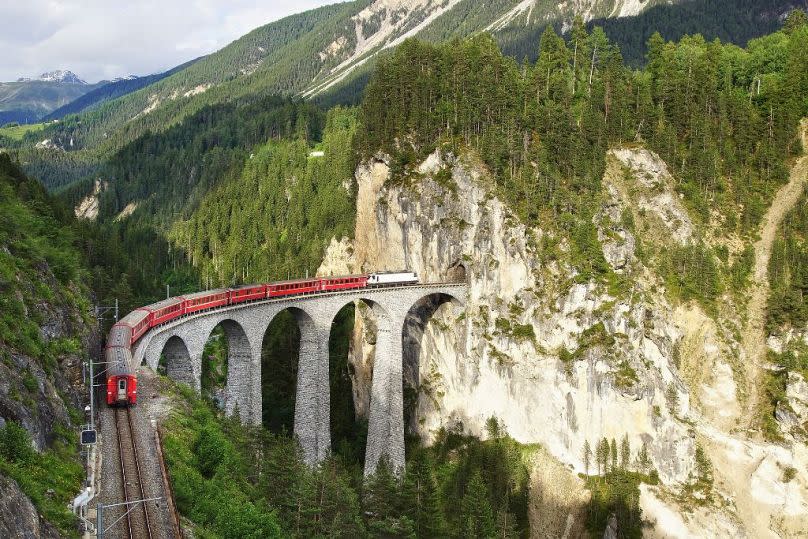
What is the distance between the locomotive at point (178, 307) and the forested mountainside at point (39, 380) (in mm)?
1749

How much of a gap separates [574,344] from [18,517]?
2259 inches

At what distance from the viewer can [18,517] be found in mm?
18891

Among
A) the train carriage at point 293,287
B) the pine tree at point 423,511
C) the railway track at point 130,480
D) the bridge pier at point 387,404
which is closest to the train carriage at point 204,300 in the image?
the train carriage at point 293,287

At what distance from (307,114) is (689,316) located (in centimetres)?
11946

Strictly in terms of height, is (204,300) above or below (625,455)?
above

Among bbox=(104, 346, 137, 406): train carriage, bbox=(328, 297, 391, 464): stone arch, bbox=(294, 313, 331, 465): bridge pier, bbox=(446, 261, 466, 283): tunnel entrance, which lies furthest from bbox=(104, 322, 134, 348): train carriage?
bbox=(446, 261, 466, 283): tunnel entrance

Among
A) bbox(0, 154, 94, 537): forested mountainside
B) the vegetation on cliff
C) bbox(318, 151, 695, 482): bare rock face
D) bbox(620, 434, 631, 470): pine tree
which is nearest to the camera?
bbox(0, 154, 94, 537): forested mountainside

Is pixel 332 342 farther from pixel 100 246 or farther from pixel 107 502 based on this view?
pixel 107 502

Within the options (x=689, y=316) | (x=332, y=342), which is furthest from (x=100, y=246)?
(x=689, y=316)

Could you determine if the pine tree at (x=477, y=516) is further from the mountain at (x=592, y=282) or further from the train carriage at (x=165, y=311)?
the train carriage at (x=165, y=311)

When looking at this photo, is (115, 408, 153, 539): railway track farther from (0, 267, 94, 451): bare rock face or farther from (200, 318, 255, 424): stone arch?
(200, 318, 255, 424): stone arch

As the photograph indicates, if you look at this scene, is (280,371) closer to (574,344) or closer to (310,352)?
(310,352)

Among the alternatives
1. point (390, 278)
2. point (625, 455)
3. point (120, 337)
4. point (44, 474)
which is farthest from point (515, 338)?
point (44, 474)

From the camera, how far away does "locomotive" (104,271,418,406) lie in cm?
3503
